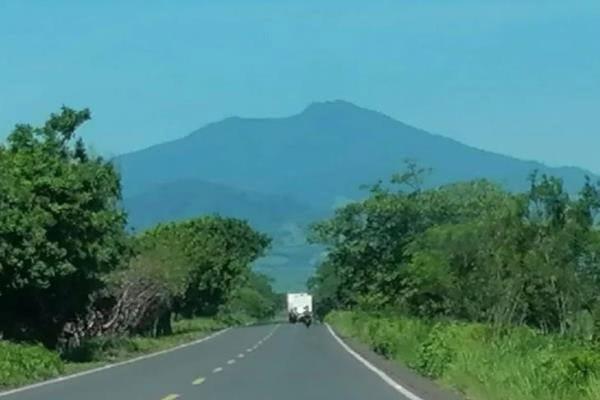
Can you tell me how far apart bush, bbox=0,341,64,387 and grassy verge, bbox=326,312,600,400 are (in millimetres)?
8269

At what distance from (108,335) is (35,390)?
94.1 ft

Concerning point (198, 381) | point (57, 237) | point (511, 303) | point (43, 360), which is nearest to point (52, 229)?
point (57, 237)

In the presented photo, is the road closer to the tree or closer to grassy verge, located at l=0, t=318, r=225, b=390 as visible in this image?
grassy verge, located at l=0, t=318, r=225, b=390

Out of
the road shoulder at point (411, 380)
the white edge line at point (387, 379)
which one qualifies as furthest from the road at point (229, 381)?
the road shoulder at point (411, 380)

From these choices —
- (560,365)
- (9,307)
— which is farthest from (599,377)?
(9,307)

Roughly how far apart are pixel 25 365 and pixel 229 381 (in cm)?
513

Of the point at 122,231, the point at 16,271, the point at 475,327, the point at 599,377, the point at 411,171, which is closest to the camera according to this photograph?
the point at 599,377

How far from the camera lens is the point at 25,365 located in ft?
96.4

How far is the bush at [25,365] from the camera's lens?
92.0ft

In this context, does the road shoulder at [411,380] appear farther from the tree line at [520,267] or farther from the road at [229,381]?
the tree line at [520,267]

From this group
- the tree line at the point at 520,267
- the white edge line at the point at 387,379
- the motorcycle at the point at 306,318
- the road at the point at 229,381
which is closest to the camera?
the white edge line at the point at 387,379

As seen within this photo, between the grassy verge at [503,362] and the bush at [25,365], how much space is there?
8269mm

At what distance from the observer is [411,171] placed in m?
68.0

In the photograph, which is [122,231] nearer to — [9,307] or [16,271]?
[9,307]
